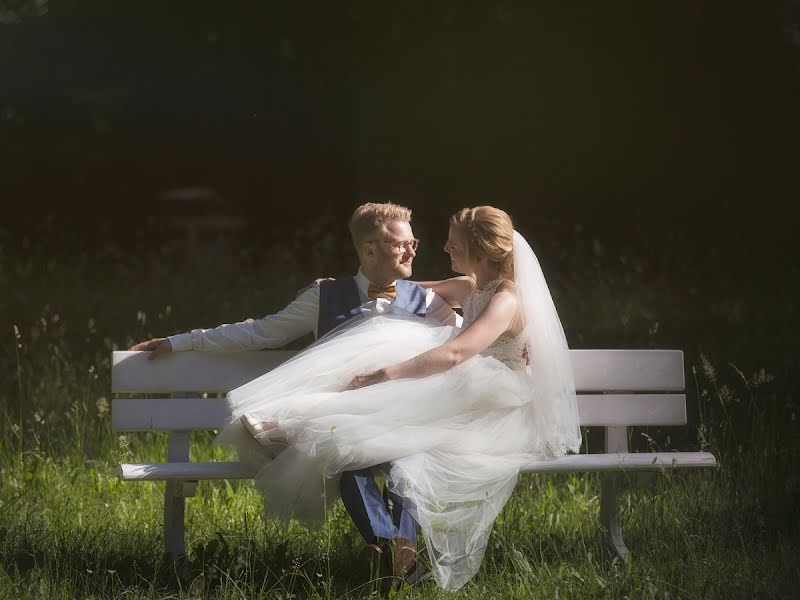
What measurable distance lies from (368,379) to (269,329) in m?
0.54

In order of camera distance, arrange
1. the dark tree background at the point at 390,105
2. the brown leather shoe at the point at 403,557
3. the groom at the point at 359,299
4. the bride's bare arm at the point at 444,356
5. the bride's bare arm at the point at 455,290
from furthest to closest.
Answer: the dark tree background at the point at 390,105 → the bride's bare arm at the point at 455,290 → the groom at the point at 359,299 → the bride's bare arm at the point at 444,356 → the brown leather shoe at the point at 403,557

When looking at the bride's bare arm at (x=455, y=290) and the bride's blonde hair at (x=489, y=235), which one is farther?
the bride's bare arm at (x=455, y=290)

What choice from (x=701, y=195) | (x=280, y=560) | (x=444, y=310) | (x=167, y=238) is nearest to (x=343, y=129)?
(x=167, y=238)

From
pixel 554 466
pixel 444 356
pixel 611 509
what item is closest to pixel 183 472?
pixel 444 356

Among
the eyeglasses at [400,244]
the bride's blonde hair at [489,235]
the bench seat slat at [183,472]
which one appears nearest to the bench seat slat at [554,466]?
the bench seat slat at [183,472]

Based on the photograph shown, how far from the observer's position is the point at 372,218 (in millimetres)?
3908

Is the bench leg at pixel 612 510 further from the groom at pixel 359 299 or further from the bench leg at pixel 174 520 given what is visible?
the bench leg at pixel 174 520

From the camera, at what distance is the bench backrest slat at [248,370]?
3.96 m

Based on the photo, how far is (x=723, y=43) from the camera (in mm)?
8359

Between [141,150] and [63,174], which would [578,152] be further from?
[63,174]

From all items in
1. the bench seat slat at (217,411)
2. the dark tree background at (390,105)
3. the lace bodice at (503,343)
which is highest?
the dark tree background at (390,105)

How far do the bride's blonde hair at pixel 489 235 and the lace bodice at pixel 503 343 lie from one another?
0.27ft

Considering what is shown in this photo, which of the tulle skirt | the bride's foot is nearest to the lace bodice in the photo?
the tulle skirt

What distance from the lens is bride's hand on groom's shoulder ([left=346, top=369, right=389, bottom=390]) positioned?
11.9 feet
